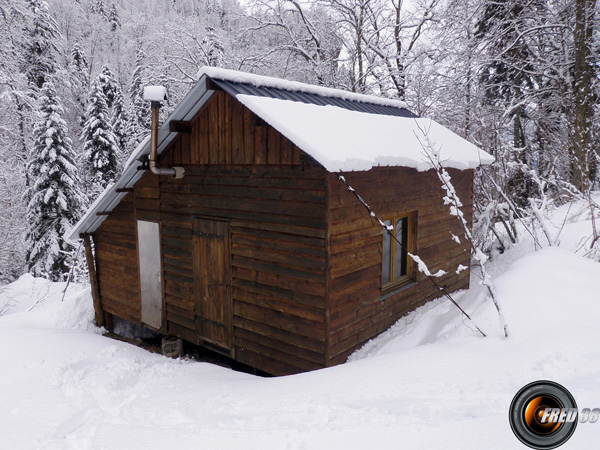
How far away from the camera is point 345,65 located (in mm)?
20469

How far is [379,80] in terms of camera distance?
749 inches

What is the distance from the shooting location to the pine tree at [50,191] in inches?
753

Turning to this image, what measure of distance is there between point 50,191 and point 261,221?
1730 cm

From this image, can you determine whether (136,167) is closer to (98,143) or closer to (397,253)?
(397,253)

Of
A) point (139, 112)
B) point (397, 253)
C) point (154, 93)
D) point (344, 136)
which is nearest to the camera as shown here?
point (344, 136)

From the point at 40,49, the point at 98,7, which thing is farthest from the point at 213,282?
the point at 98,7

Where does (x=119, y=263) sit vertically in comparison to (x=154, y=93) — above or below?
below

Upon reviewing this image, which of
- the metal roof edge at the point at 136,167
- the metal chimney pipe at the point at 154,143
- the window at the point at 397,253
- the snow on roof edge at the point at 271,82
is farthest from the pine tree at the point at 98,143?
the window at the point at 397,253

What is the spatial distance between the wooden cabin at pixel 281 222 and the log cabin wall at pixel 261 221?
0.02 meters

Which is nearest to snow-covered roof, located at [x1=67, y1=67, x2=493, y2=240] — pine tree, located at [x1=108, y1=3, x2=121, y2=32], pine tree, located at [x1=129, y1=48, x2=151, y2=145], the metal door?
the metal door

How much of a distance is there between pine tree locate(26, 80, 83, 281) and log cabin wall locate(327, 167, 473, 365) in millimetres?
17454

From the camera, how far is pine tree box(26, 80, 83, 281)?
753 inches

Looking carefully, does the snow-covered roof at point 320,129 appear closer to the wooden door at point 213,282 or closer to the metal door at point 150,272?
the metal door at point 150,272

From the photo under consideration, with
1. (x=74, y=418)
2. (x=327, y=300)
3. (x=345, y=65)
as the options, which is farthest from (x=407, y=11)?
(x=74, y=418)
